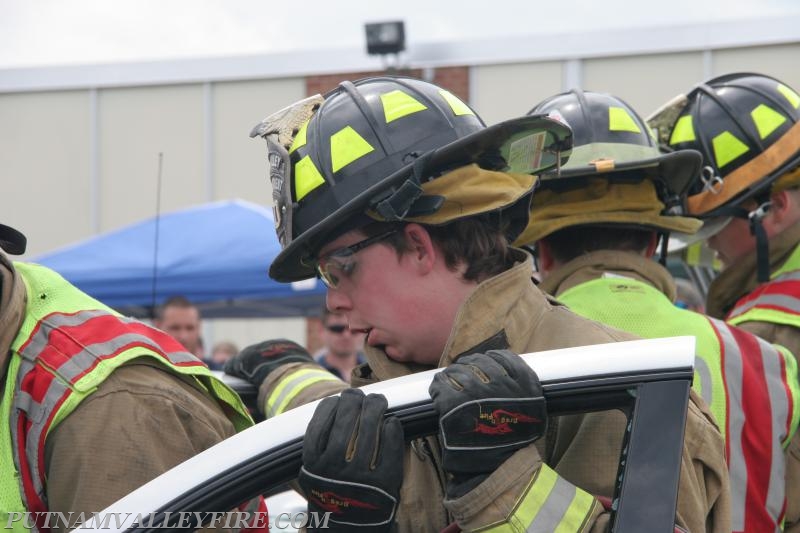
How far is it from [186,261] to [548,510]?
Result: 781cm

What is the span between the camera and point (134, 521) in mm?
1718

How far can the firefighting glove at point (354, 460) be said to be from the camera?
5.55 feet

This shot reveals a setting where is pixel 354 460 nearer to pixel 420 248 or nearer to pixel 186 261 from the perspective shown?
pixel 420 248

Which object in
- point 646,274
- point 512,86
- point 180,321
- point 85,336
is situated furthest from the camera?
point 512,86

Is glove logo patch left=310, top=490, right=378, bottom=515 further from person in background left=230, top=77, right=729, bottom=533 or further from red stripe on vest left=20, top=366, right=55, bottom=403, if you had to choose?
red stripe on vest left=20, top=366, right=55, bottom=403

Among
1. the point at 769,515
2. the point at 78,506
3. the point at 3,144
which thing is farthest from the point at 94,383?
the point at 3,144

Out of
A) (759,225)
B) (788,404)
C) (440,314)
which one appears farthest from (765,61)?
(440,314)

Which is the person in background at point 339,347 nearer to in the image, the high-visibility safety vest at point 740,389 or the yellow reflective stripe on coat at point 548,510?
A: the high-visibility safety vest at point 740,389

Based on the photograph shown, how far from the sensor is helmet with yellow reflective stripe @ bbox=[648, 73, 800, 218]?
3.49 m

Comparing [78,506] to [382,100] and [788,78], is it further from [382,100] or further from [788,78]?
[788,78]

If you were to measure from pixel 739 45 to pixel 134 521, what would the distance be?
1271cm

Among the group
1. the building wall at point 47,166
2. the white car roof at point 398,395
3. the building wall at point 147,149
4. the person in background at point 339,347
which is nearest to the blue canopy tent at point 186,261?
the person in background at point 339,347

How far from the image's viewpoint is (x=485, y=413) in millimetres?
1683

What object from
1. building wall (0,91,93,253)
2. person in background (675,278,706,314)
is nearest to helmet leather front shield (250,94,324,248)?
person in background (675,278,706,314)
